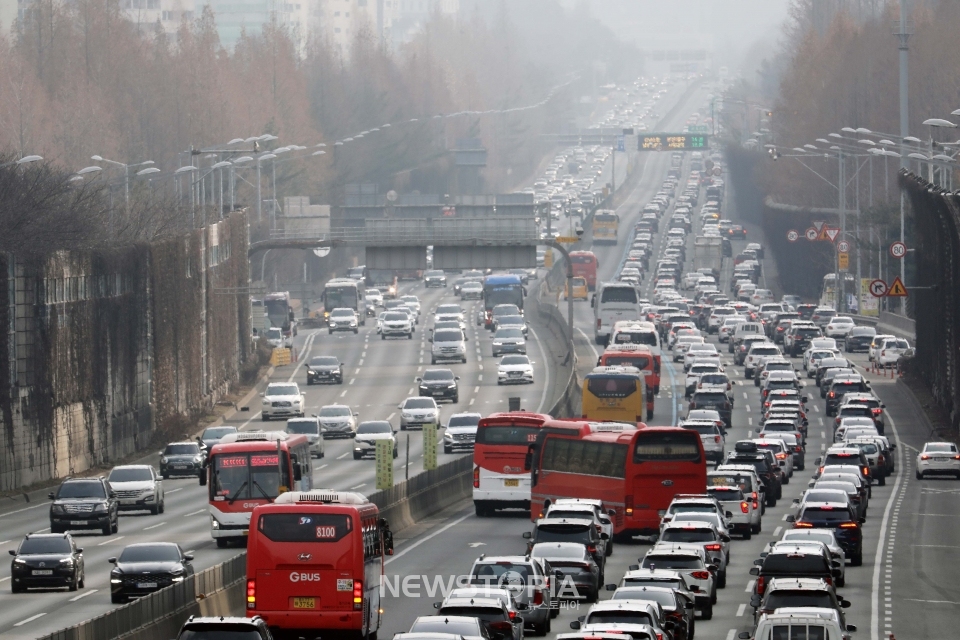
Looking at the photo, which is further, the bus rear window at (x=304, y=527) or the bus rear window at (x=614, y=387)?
the bus rear window at (x=614, y=387)

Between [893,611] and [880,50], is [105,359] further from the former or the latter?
[880,50]

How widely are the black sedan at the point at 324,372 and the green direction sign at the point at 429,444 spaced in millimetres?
31605

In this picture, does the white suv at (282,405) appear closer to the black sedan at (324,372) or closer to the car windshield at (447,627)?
the black sedan at (324,372)

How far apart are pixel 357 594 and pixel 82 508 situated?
21.2m

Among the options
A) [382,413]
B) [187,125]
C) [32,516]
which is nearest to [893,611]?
[32,516]

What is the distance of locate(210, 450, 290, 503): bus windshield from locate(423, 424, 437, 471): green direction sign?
1553 cm

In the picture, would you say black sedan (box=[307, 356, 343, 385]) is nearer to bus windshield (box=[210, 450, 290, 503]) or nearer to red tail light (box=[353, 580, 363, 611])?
bus windshield (box=[210, 450, 290, 503])

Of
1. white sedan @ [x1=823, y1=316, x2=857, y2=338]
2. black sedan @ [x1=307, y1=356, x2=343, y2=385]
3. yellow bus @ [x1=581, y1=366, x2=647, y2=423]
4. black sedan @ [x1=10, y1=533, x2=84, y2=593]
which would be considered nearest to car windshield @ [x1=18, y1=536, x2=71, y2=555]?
black sedan @ [x1=10, y1=533, x2=84, y2=593]

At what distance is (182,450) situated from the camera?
65688mm

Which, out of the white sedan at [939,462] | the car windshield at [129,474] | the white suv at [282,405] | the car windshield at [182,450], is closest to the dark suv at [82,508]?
the car windshield at [129,474]

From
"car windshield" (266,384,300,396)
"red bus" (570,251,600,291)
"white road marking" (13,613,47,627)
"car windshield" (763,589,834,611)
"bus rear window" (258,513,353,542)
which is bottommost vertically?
"white road marking" (13,613,47,627)

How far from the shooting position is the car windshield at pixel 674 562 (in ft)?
106

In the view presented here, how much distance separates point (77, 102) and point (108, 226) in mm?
52630

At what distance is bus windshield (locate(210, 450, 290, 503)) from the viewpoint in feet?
141
